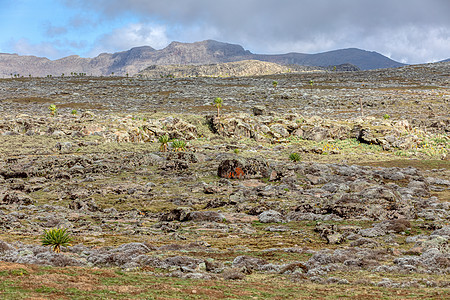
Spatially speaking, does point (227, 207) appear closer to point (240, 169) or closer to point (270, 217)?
point (270, 217)

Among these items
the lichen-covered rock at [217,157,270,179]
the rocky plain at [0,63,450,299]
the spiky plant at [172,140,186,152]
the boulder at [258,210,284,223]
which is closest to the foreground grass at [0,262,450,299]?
the rocky plain at [0,63,450,299]

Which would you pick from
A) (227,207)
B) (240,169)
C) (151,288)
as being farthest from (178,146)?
(151,288)

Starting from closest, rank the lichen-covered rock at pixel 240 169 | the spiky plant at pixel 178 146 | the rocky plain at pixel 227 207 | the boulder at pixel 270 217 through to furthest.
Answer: the rocky plain at pixel 227 207
the boulder at pixel 270 217
the lichen-covered rock at pixel 240 169
the spiky plant at pixel 178 146

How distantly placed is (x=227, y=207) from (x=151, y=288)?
51.5 ft

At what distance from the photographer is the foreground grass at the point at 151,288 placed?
890 centimetres

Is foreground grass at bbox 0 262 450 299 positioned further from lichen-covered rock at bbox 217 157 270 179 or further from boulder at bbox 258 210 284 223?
lichen-covered rock at bbox 217 157 270 179

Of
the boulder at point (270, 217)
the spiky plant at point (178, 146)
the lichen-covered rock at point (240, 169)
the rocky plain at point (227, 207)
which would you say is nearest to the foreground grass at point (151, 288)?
the rocky plain at point (227, 207)

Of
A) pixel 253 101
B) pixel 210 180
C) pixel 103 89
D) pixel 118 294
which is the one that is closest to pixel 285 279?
pixel 118 294

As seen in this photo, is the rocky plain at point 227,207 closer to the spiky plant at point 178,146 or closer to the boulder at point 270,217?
the boulder at point 270,217

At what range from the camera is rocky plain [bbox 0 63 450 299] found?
36.2 ft

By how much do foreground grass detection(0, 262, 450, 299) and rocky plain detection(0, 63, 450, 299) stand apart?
62 mm

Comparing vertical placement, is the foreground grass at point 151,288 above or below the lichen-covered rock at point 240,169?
above

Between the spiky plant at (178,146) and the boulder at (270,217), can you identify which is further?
the spiky plant at (178,146)

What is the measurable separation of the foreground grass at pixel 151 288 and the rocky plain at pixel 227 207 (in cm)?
6
